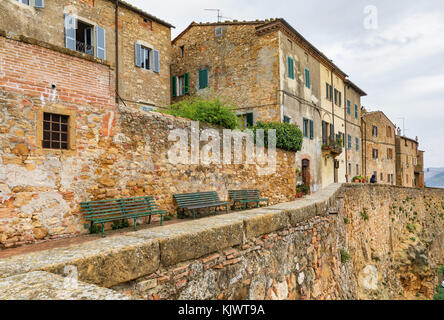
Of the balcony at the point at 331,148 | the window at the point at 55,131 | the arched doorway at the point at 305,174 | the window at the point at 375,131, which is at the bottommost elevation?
the arched doorway at the point at 305,174

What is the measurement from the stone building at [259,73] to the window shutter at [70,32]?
21.2 feet

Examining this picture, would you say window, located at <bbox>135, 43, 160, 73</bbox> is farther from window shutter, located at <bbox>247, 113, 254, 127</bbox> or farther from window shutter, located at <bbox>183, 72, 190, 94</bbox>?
window shutter, located at <bbox>247, 113, 254, 127</bbox>

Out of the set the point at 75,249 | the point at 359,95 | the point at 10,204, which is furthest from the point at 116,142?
the point at 359,95

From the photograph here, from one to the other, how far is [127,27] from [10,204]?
10899 millimetres

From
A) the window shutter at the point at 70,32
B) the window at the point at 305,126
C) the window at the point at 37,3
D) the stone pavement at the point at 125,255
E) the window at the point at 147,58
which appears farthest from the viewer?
the window at the point at 305,126

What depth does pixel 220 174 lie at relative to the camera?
888cm

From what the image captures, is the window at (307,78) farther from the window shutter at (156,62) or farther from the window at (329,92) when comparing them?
the window shutter at (156,62)

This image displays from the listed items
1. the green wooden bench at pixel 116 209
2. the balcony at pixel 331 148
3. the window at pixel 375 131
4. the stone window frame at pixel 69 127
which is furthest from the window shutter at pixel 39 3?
the window at pixel 375 131

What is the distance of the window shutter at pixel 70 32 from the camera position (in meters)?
10.9

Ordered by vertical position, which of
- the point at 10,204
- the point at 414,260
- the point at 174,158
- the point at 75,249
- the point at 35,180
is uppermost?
the point at 174,158

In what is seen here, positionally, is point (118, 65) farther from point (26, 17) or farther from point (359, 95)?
point (359, 95)

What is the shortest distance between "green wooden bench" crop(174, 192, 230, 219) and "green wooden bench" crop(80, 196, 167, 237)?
0.76 metres

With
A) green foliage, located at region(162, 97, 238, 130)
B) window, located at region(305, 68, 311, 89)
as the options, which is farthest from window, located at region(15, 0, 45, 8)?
window, located at region(305, 68, 311, 89)

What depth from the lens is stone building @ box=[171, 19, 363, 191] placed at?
14445 millimetres
